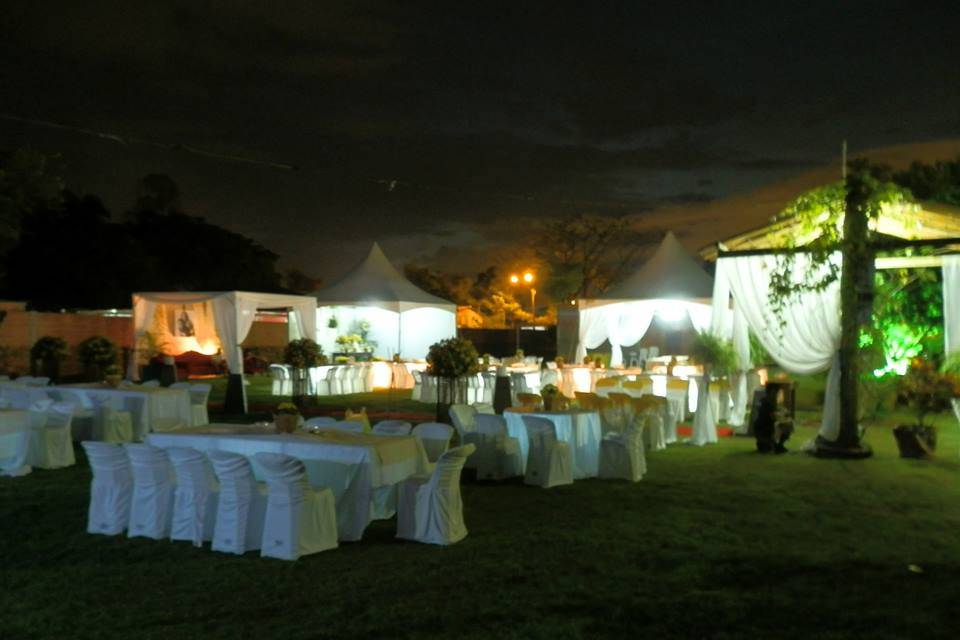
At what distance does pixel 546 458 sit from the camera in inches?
312

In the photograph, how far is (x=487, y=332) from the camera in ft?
101

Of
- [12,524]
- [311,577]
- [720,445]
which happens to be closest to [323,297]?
[720,445]

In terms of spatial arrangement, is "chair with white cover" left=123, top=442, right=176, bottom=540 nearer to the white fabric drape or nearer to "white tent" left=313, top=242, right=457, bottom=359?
the white fabric drape

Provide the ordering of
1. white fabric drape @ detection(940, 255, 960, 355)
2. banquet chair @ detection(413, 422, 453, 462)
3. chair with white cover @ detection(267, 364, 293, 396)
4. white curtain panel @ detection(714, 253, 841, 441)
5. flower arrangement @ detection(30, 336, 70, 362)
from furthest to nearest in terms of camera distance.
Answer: chair with white cover @ detection(267, 364, 293, 396) < flower arrangement @ detection(30, 336, 70, 362) < white fabric drape @ detection(940, 255, 960, 355) < white curtain panel @ detection(714, 253, 841, 441) < banquet chair @ detection(413, 422, 453, 462)

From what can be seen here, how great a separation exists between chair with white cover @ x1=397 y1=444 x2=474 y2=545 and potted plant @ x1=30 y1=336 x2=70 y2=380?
1307 centimetres

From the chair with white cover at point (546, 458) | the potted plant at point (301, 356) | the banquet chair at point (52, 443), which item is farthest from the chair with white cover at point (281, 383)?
the chair with white cover at point (546, 458)

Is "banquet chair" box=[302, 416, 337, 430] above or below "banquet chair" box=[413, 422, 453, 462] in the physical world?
→ above

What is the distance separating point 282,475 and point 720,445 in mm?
6976

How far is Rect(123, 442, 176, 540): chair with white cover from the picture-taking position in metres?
5.89

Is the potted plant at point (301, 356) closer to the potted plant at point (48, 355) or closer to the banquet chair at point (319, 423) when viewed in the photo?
the potted plant at point (48, 355)

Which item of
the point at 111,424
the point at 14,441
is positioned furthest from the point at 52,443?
the point at 111,424

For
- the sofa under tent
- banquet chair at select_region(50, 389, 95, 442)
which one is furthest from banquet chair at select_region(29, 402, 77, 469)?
the sofa under tent

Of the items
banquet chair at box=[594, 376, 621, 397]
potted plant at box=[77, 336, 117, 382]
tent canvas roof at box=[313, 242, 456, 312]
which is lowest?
banquet chair at box=[594, 376, 621, 397]

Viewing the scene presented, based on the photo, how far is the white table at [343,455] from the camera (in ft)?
19.4
